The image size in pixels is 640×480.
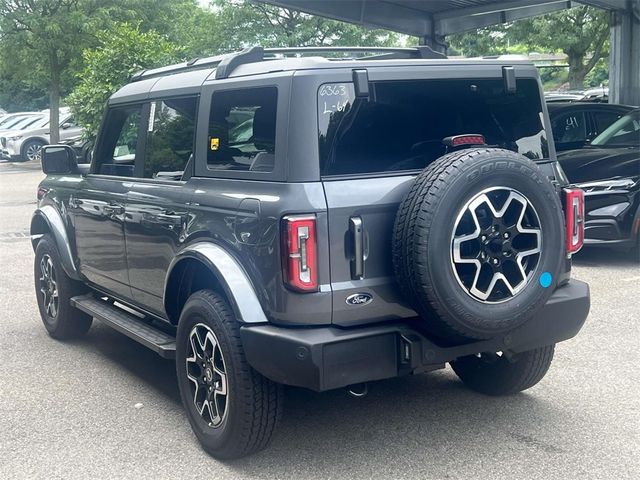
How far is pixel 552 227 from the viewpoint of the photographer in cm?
394

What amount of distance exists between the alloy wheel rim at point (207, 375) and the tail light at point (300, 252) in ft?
1.91

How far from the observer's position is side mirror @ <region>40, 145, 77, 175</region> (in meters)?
6.08

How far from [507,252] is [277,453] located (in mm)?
1500

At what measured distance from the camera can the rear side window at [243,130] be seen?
400cm

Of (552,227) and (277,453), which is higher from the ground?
(552,227)

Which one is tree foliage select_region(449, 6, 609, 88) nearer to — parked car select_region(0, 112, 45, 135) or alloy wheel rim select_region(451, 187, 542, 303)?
parked car select_region(0, 112, 45, 135)

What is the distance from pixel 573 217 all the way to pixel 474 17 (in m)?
12.8

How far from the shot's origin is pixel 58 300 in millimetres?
6320

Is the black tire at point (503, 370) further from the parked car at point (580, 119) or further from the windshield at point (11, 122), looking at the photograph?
the windshield at point (11, 122)

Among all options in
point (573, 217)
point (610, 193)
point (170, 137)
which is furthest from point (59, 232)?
point (610, 193)

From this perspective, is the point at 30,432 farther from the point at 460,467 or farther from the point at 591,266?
the point at 591,266

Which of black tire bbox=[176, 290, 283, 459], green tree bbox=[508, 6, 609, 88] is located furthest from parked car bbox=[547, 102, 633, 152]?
green tree bbox=[508, 6, 609, 88]

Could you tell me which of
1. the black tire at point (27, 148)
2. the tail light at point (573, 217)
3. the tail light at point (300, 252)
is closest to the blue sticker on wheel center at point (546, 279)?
the tail light at point (573, 217)

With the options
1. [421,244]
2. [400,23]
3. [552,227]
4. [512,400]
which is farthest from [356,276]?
[400,23]
